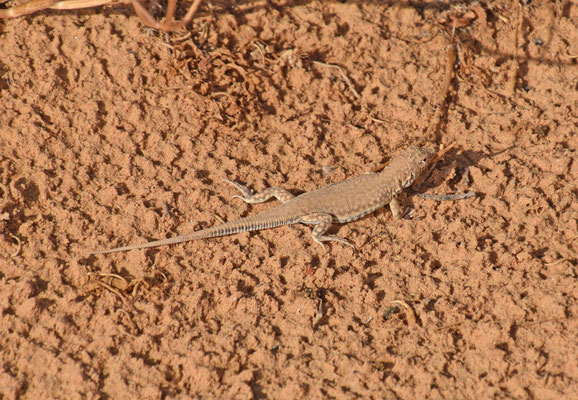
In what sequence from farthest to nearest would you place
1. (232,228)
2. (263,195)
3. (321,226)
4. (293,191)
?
(293,191) → (263,195) → (321,226) → (232,228)

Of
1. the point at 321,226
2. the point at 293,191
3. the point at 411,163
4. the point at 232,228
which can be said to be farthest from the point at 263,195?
the point at 411,163

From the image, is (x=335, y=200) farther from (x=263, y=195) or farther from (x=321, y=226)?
(x=263, y=195)

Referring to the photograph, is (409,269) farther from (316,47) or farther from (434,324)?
(316,47)

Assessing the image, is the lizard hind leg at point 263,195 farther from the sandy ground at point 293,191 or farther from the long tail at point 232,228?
the long tail at point 232,228

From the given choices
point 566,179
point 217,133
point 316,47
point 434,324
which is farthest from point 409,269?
point 316,47

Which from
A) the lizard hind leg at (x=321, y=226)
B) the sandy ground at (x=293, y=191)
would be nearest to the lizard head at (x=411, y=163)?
the sandy ground at (x=293, y=191)
